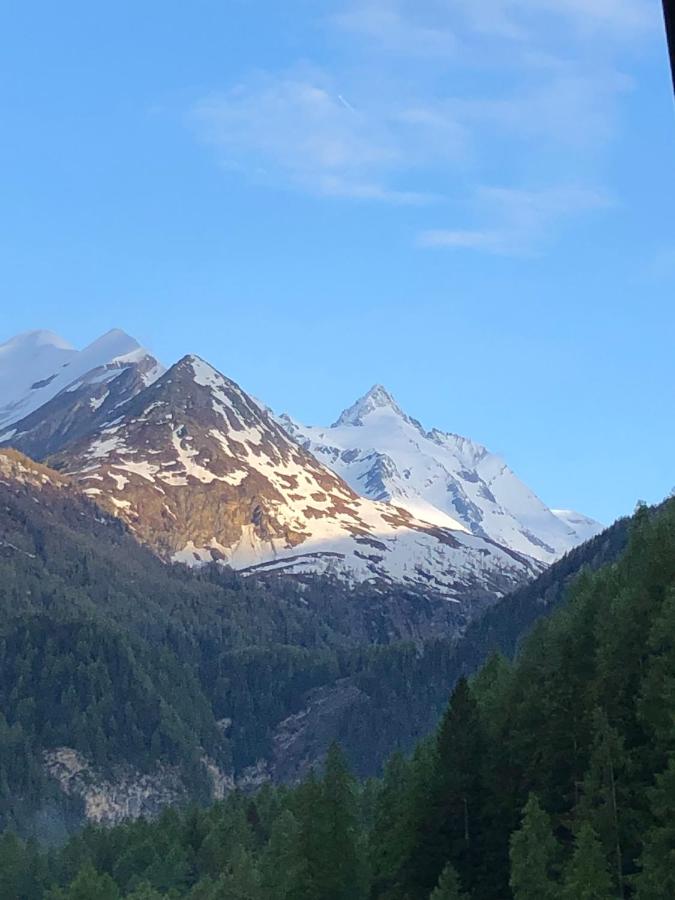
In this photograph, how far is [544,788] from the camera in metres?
88.5

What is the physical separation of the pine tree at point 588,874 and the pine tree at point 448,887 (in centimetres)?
1158

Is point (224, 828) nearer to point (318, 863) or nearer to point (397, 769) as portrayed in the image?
point (397, 769)

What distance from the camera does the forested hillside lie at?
7512 centimetres

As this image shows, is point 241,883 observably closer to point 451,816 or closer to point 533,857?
point 451,816

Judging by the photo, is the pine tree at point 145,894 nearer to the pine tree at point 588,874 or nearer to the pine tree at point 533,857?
the pine tree at point 533,857

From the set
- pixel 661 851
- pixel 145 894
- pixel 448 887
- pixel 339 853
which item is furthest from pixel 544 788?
pixel 145 894

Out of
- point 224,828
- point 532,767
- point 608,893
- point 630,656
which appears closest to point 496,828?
point 532,767

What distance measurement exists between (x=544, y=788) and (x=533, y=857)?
45.5 feet

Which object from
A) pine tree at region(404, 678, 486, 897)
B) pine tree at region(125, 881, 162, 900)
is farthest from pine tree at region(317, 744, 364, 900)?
pine tree at region(125, 881, 162, 900)

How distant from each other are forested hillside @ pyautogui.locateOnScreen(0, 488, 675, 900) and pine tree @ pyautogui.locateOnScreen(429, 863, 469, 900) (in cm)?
9

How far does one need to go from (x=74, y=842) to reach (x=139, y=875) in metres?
25.5

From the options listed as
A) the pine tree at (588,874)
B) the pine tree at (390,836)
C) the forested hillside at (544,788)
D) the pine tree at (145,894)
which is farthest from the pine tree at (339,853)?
the pine tree at (145,894)

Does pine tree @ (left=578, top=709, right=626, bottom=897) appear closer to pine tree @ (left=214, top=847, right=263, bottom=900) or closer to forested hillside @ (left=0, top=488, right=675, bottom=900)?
forested hillside @ (left=0, top=488, right=675, bottom=900)

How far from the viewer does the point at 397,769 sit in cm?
12406
